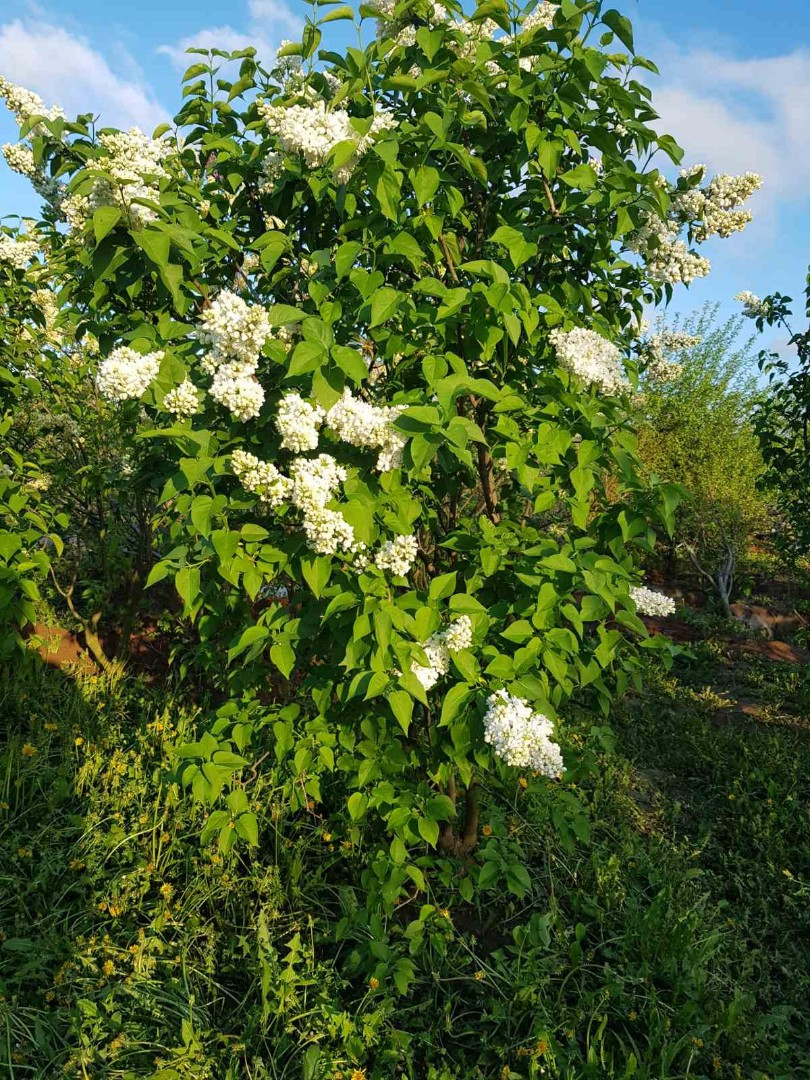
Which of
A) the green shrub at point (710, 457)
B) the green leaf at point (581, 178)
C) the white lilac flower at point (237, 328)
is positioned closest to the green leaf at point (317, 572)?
the white lilac flower at point (237, 328)

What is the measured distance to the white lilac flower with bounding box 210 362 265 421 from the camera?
2.21 meters

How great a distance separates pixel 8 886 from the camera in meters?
3.12

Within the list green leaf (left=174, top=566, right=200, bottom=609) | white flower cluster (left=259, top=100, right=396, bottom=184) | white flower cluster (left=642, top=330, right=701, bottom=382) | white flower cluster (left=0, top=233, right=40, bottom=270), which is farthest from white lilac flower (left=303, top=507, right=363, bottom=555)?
white flower cluster (left=0, top=233, right=40, bottom=270)

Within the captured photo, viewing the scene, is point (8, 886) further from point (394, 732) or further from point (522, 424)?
point (522, 424)

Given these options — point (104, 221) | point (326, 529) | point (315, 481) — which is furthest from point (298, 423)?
point (104, 221)

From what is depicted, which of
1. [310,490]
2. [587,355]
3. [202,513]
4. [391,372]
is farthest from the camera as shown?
[391,372]

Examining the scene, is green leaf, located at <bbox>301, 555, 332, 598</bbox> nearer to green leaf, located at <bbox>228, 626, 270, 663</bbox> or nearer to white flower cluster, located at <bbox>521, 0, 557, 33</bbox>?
green leaf, located at <bbox>228, 626, 270, 663</bbox>

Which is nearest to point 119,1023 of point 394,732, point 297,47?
point 394,732

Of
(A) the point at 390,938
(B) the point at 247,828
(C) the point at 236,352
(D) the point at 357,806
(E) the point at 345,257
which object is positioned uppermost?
(E) the point at 345,257

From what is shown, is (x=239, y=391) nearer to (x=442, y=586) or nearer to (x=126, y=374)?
(x=126, y=374)

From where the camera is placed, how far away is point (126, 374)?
7.45 ft

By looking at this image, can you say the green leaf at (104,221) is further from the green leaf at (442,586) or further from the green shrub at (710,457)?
the green shrub at (710,457)

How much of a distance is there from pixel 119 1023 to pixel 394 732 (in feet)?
4.13

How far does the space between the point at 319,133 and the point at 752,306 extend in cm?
393
